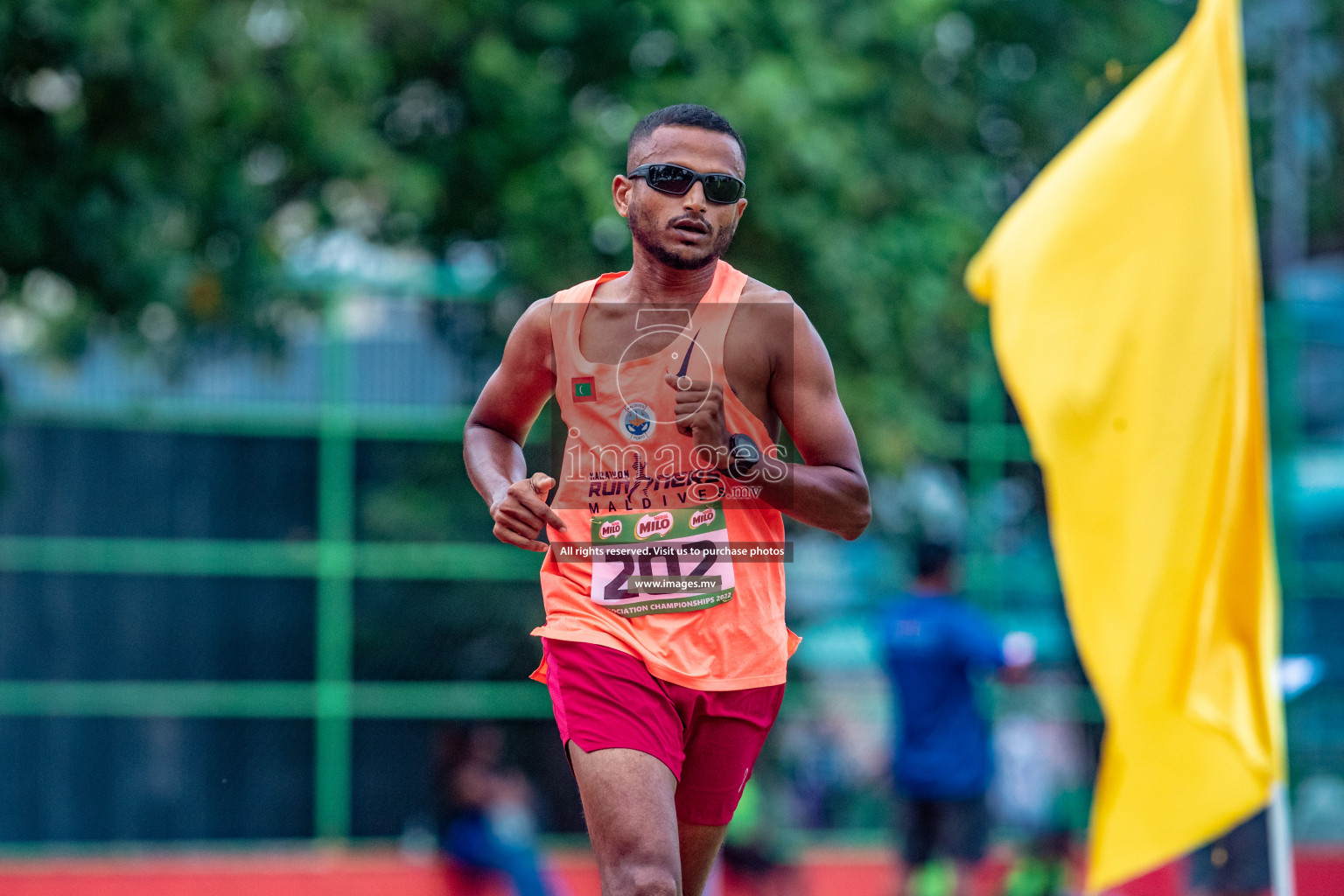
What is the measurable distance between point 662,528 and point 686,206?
70cm

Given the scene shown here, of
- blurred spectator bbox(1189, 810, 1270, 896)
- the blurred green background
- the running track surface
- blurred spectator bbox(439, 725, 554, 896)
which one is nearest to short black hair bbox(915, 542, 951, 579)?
blurred spectator bbox(1189, 810, 1270, 896)

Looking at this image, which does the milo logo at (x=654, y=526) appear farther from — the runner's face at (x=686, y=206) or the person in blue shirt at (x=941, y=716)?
the person in blue shirt at (x=941, y=716)

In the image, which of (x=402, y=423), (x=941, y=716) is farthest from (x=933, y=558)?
(x=402, y=423)

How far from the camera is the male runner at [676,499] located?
341 centimetres

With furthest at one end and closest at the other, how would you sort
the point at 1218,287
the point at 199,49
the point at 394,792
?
1. the point at 394,792
2. the point at 199,49
3. the point at 1218,287

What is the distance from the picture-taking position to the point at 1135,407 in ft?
19.7

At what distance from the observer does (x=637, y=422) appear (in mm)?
3492

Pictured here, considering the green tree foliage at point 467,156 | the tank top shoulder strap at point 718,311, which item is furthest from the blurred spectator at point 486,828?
the tank top shoulder strap at point 718,311

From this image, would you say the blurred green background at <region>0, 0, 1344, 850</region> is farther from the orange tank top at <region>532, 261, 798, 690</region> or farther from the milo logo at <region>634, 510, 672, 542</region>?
the milo logo at <region>634, 510, 672, 542</region>

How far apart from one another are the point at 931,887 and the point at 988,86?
6.90m

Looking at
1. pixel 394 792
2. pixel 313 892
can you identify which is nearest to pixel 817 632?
pixel 394 792

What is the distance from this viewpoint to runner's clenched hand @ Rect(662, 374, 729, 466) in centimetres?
319

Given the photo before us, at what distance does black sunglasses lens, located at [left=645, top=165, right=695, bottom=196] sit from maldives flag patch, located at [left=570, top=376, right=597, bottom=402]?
447 millimetres

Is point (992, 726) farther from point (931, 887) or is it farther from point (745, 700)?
point (745, 700)
